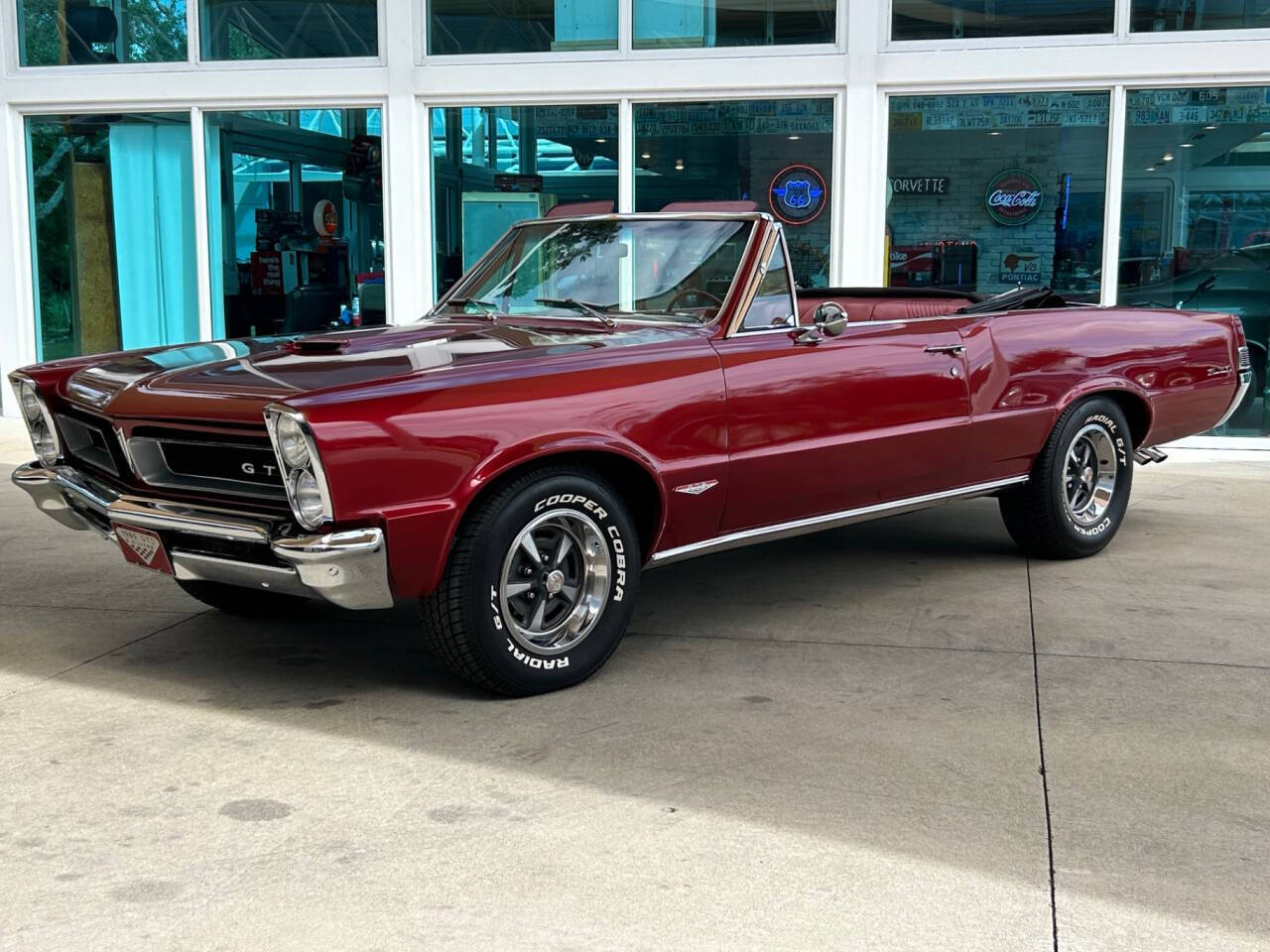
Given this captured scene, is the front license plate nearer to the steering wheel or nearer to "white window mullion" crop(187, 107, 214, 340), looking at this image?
the steering wheel

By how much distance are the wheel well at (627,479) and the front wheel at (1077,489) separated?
2.21 meters

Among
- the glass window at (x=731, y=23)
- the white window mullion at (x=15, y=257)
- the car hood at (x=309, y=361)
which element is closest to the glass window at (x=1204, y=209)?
the glass window at (x=731, y=23)

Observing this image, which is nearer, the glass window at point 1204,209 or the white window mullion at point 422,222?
the glass window at point 1204,209

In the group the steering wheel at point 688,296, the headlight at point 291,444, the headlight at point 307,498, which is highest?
the steering wheel at point 688,296

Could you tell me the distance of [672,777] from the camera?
358 cm

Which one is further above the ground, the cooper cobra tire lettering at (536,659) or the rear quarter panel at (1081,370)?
the rear quarter panel at (1081,370)

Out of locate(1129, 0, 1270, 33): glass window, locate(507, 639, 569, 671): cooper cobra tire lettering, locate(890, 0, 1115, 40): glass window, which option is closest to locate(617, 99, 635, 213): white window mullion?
locate(890, 0, 1115, 40): glass window

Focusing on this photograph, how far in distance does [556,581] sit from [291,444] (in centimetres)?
95

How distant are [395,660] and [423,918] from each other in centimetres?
194

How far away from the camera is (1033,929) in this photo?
2.76m

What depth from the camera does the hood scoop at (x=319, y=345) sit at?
15.1ft

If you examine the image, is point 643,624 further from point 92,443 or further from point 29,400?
point 29,400

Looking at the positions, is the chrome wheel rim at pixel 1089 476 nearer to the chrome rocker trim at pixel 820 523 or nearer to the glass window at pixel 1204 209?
the chrome rocker trim at pixel 820 523

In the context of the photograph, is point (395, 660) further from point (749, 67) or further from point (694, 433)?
point (749, 67)
